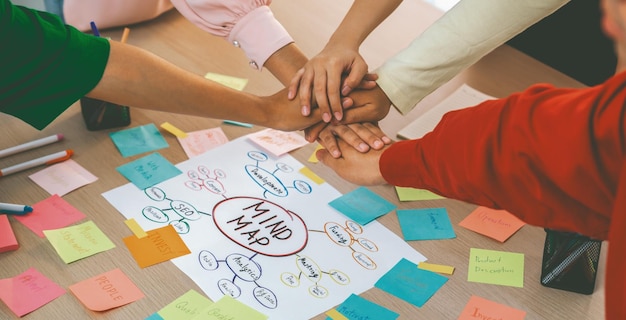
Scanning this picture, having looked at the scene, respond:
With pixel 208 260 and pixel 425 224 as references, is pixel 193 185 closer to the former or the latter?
pixel 208 260

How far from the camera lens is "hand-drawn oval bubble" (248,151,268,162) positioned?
1.12 m

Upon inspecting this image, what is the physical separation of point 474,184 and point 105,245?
19.2 inches

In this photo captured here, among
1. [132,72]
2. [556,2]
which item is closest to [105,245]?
[132,72]

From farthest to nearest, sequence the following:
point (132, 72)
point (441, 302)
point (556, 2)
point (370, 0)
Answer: point (370, 0) → point (556, 2) → point (132, 72) → point (441, 302)

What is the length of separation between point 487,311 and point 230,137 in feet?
1.65

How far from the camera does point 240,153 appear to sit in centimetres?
113

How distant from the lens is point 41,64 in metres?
0.93

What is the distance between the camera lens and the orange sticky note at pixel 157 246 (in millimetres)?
923

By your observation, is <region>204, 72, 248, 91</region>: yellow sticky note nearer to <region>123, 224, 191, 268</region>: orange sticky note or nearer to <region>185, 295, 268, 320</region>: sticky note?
<region>123, 224, 191, 268</region>: orange sticky note

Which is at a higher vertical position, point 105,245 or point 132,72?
point 132,72

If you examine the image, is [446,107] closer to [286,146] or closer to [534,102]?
[286,146]

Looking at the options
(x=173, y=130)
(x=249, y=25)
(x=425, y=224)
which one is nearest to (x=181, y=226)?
(x=173, y=130)

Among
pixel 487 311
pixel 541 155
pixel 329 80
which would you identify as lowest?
pixel 487 311

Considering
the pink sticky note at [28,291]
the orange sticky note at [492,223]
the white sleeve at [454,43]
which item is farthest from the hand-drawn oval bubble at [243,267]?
the white sleeve at [454,43]
